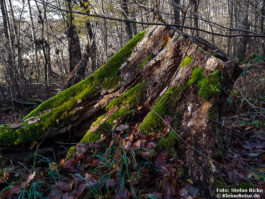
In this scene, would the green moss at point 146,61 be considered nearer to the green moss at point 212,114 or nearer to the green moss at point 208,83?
the green moss at point 208,83

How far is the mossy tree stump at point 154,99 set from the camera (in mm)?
2250

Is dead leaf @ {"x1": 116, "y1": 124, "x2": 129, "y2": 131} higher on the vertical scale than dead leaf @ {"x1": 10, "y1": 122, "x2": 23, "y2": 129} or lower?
lower

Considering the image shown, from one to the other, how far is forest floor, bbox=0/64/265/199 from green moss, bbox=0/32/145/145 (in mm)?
189

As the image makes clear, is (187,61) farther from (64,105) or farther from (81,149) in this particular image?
(64,105)

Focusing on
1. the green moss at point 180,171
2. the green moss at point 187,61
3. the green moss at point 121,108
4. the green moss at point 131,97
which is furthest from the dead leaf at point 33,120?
the green moss at point 187,61

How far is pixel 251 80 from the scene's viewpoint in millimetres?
4715

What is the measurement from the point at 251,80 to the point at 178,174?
3.95 m

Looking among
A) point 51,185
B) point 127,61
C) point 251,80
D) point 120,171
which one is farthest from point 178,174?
point 251,80

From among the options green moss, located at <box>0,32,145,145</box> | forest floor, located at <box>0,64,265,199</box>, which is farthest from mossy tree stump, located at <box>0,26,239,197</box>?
forest floor, located at <box>0,64,265,199</box>

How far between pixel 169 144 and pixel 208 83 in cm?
92

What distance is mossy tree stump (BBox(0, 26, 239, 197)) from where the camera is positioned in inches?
88.6

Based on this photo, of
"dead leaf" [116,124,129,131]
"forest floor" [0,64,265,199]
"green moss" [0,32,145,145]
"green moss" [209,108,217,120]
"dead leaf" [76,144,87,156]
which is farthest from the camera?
"green moss" [0,32,145,145]

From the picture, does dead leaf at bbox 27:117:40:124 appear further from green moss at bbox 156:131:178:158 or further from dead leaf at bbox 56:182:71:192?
green moss at bbox 156:131:178:158

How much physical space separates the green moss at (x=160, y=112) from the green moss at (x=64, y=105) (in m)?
0.88
